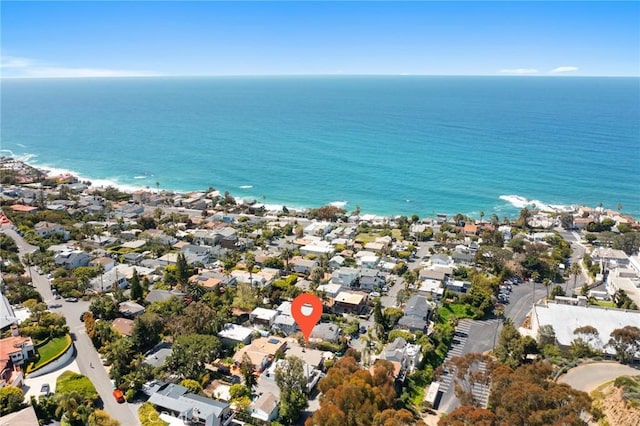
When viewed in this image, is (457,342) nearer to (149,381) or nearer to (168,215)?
(149,381)

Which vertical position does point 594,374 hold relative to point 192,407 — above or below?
below

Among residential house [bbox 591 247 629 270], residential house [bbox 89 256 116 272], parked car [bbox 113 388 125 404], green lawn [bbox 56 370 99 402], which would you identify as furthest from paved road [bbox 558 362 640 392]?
residential house [bbox 89 256 116 272]

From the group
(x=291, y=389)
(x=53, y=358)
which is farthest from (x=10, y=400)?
(x=291, y=389)

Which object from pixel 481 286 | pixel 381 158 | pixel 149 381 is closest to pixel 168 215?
pixel 149 381

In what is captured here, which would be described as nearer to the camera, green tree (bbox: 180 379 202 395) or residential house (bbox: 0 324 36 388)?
green tree (bbox: 180 379 202 395)

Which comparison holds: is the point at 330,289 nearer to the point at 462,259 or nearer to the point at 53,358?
the point at 462,259

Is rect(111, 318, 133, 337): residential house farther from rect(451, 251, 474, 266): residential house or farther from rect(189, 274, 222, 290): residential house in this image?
rect(451, 251, 474, 266): residential house
